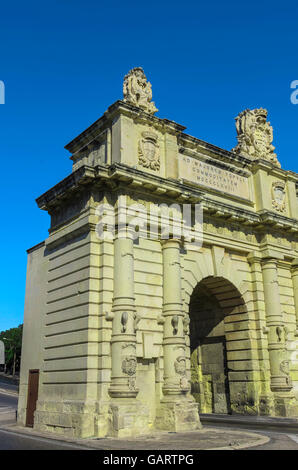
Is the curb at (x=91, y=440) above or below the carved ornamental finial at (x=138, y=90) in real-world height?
below

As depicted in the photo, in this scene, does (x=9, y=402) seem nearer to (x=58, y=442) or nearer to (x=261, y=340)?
(x=261, y=340)

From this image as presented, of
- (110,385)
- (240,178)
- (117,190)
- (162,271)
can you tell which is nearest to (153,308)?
(162,271)

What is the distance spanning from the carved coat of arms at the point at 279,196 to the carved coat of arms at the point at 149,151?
24.0 ft

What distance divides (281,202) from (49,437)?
1509cm

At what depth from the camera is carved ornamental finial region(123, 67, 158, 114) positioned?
1817 centimetres

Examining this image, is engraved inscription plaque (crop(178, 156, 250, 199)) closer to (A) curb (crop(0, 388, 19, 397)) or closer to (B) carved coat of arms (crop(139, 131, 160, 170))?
(B) carved coat of arms (crop(139, 131, 160, 170))

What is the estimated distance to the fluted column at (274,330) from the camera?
62.0ft

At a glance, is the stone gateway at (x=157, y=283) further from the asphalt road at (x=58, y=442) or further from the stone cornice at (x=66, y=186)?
the asphalt road at (x=58, y=442)

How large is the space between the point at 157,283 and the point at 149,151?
515 cm

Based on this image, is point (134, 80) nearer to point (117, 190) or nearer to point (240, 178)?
point (117, 190)

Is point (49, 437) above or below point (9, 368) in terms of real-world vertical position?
below

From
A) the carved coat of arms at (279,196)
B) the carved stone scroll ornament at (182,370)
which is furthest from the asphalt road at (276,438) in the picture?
the carved coat of arms at (279,196)
